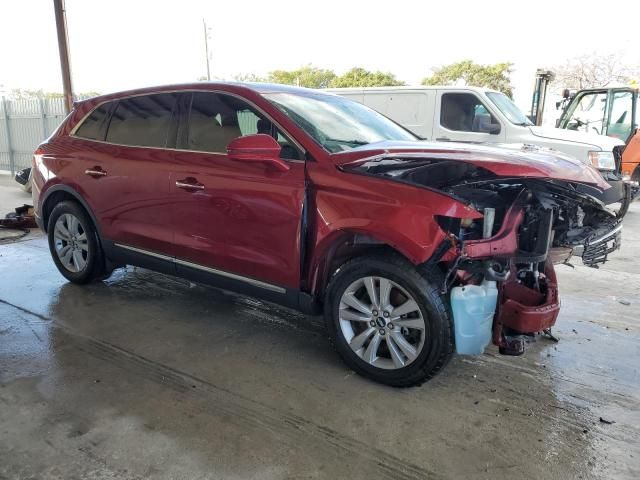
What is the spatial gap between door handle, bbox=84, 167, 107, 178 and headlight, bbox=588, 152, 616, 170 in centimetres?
718

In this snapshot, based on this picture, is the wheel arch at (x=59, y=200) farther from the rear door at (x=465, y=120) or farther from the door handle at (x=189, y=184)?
the rear door at (x=465, y=120)

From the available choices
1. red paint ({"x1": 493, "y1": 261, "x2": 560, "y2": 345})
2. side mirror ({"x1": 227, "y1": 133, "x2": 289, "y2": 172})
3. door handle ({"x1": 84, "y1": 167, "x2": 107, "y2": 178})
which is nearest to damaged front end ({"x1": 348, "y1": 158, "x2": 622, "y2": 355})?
red paint ({"x1": 493, "y1": 261, "x2": 560, "y2": 345})

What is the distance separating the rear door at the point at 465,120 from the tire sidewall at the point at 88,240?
601 cm

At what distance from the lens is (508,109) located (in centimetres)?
893

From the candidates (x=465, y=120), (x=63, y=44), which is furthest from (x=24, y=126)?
(x=465, y=120)

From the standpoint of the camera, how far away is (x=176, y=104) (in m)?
3.98

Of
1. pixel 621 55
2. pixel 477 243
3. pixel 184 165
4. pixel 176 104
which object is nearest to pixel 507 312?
→ pixel 477 243

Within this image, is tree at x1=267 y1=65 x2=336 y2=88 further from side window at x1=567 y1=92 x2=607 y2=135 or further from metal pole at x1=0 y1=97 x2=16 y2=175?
side window at x1=567 y1=92 x2=607 y2=135

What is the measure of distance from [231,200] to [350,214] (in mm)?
932

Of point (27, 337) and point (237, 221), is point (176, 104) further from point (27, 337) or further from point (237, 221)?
point (27, 337)

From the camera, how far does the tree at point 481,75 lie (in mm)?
32625

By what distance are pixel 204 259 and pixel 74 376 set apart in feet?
3.79

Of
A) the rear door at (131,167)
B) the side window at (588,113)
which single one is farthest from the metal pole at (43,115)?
the side window at (588,113)

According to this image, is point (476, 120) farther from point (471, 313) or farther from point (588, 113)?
point (471, 313)
